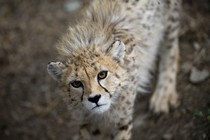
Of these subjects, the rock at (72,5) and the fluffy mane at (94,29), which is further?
the rock at (72,5)

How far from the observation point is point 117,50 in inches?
154

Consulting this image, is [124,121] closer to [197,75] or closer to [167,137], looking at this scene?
[167,137]

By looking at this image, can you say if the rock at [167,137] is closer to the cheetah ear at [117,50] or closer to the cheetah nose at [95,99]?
the cheetah ear at [117,50]

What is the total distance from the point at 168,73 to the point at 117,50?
1.43 m

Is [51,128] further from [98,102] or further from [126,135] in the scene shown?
[98,102]

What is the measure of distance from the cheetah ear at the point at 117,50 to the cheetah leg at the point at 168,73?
1167 millimetres

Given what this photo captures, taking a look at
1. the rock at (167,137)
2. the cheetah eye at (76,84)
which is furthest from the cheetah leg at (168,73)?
the cheetah eye at (76,84)

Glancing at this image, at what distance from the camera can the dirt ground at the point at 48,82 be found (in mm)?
4844

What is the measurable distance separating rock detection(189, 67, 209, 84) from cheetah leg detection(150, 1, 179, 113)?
0.63 feet

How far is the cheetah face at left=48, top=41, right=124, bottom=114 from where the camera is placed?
364cm

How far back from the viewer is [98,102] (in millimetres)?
3656

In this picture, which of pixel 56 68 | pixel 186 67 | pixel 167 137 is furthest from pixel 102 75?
pixel 186 67

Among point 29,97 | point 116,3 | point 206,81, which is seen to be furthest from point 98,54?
point 29,97

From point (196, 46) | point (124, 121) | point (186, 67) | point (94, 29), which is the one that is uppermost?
point (94, 29)
